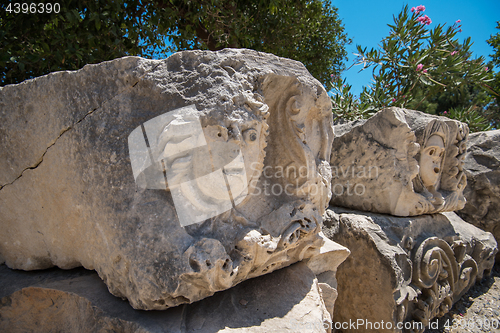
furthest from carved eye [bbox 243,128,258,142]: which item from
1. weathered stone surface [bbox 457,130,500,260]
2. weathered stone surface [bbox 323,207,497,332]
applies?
weathered stone surface [bbox 457,130,500,260]

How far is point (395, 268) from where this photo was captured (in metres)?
1.99

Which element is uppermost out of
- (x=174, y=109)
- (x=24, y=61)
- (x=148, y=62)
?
(x=24, y=61)

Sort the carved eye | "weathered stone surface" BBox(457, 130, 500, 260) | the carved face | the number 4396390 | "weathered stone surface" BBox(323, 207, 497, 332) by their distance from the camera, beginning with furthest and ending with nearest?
1. "weathered stone surface" BBox(457, 130, 500, 260)
2. the carved face
3. the number 4396390
4. "weathered stone surface" BBox(323, 207, 497, 332)
5. the carved eye

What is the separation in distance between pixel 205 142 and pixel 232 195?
0.25m

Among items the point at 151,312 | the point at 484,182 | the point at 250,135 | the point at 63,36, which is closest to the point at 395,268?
the point at 250,135

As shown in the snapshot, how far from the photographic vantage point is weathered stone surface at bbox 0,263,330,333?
1188 millimetres

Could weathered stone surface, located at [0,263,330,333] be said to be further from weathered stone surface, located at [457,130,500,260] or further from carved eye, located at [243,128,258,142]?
weathered stone surface, located at [457,130,500,260]

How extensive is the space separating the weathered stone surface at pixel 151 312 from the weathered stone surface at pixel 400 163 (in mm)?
1069

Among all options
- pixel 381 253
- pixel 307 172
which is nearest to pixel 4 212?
pixel 307 172

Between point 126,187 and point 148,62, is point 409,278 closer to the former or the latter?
point 126,187

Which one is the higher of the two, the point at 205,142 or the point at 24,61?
the point at 24,61

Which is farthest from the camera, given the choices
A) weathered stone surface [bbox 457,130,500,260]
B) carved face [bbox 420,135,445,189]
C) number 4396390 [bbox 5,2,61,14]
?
weathered stone surface [bbox 457,130,500,260]

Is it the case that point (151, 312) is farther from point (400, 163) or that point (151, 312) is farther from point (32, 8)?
point (32, 8)

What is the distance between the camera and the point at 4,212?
5.06ft
